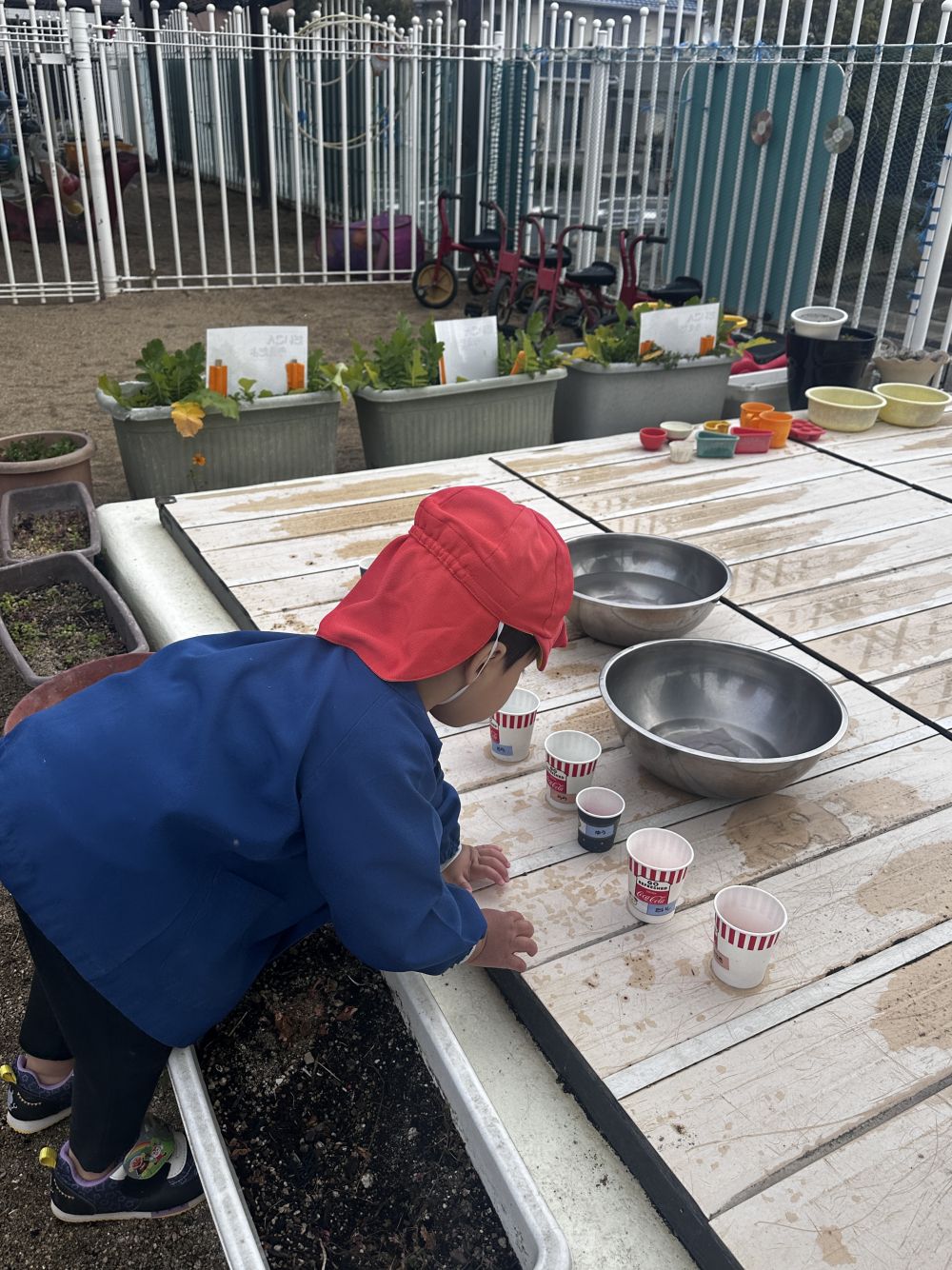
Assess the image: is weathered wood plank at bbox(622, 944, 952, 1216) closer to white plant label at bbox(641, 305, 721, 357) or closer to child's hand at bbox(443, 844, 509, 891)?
child's hand at bbox(443, 844, 509, 891)

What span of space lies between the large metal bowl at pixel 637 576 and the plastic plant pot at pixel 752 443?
41.3 inches

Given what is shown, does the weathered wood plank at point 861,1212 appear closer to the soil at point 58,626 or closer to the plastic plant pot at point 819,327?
the soil at point 58,626

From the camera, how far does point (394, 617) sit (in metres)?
1.06

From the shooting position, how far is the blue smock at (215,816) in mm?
1030

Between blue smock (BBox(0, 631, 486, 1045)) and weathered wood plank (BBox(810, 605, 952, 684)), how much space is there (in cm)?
114

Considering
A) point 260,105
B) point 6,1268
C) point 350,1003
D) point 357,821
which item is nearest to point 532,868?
point 350,1003

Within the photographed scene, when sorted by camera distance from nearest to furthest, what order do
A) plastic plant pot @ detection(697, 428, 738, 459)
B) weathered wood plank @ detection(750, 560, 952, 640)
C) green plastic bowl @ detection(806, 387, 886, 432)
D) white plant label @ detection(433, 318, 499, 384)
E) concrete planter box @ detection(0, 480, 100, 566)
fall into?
weathered wood plank @ detection(750, 560, 952, 640), concrete planter box @ detection(0, 480, 100, 566), plastic plant pot @ detection(697, 428, 738, 459), white plant label @ detection(433, 318, 499, 384), green plastic bowl @ detection(806, 387, 886, 432)

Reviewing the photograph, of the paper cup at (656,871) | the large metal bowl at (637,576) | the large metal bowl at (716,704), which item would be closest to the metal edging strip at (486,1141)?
the paper cup at (656,871)

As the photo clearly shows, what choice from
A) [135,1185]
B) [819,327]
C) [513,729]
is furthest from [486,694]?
[819,327]

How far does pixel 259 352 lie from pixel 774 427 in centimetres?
159

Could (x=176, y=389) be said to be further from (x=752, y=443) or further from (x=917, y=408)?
(x=917, y=408)

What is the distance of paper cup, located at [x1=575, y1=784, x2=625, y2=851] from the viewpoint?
4.76 feet

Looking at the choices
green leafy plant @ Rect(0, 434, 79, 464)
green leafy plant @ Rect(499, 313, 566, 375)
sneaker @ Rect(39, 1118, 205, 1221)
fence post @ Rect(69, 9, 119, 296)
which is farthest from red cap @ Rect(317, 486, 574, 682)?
Answer: fence post @ Rect(69, 9, 119, 296)

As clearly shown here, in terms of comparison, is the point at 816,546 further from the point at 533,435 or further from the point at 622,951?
the point at 622,951
